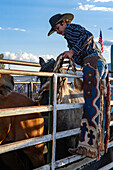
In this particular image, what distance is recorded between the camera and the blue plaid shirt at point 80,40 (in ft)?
8.96

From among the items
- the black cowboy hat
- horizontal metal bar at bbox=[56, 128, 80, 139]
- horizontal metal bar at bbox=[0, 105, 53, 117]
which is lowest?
horizontal metal bar at bbox=[56, 128, 80, 139]

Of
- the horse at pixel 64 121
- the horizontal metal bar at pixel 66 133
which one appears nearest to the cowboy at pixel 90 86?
the horizontal metal bar at pixel 66 133

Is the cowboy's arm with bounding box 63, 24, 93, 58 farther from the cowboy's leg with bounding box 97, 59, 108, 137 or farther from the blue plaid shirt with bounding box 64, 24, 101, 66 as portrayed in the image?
the cowboy's leg with bounding box 97, 59, 108, 137

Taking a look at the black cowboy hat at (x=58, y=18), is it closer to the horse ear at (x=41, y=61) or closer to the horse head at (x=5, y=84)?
the horse ear at (x=41, y=61)

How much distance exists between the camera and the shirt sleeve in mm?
2730

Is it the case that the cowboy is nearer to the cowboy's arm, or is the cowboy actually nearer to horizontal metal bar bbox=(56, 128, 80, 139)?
the cowboy's arm

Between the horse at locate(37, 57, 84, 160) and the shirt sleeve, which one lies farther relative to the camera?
the horse at locate(37, 57, 84, 160)

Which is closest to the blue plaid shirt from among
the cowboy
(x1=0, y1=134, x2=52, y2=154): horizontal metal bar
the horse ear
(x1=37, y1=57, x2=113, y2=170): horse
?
the cowboy

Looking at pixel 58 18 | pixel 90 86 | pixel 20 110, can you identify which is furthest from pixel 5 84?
pixel 58 18

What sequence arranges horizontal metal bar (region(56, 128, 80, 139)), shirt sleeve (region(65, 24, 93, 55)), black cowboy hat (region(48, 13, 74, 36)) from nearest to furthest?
horizontal metal bar (region(56, 128, 80, 139)) < shirt sleeve (region(65, 24, 93, 55)) < black cowboy hat (region(48, 13, 74, 36))

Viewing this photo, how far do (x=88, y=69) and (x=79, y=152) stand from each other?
3.67 feet

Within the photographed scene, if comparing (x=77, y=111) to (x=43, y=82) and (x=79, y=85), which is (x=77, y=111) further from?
(x=43, y=82)

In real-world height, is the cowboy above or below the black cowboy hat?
below

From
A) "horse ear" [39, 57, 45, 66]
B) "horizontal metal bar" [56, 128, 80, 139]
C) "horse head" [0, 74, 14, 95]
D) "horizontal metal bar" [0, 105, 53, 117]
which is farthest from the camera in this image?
"horse ear" [39, 57, 45, 66]
